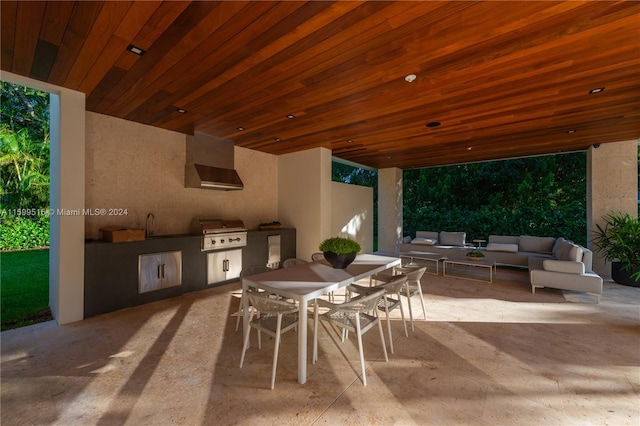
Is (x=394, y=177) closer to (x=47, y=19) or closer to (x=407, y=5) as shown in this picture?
(x=407, y=5)

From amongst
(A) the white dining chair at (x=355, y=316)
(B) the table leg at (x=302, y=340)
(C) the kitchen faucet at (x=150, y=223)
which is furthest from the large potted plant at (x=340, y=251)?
(C) the kitchen faucet at (x=150, y=223)

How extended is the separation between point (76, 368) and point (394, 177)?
7.92 meters

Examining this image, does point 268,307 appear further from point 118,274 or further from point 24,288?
point 24,288

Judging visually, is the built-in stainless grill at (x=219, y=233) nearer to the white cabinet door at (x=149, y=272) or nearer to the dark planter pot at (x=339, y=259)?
the white cabinet door at (x=149, y=272)

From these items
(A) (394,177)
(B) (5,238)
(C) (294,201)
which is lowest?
(B) (5,238)

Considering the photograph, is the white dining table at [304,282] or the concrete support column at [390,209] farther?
the concrete support column at [390,209]

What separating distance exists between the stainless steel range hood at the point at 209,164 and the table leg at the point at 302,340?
11.4 ft

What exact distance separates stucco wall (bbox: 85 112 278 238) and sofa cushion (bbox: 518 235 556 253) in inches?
255

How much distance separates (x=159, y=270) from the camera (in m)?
3.84

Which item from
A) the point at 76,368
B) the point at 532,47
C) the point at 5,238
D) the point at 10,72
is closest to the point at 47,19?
the point at 10,72

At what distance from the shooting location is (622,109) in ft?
11.4

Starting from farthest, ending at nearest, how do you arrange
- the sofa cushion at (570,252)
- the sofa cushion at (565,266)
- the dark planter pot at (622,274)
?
the dark planter pot at (622,274), the sofa cushion at (570,252), the sofa cushion at (565,266)

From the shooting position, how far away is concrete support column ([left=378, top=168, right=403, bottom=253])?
8.27 meters

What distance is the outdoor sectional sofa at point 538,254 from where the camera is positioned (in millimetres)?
4025
